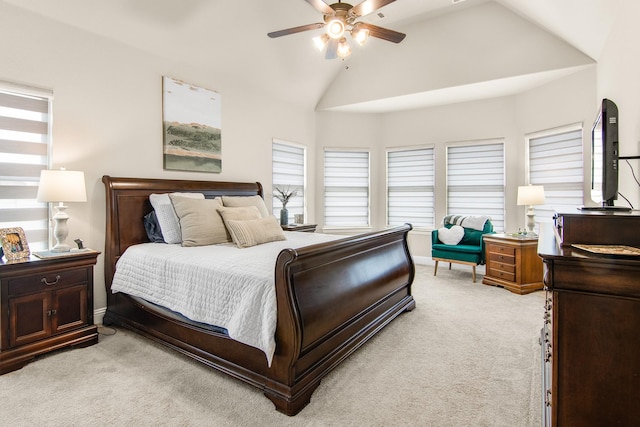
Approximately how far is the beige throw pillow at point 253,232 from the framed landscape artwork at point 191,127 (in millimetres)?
1261

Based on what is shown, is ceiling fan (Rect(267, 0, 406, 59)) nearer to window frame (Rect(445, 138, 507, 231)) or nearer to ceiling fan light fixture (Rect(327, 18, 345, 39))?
ceiling fan light fixture (Rect(327, 18, 345, 39))

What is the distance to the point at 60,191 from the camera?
102 inches

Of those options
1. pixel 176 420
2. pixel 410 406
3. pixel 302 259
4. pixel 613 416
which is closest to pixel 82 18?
pixel 302 259

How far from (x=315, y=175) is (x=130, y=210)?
341 cm

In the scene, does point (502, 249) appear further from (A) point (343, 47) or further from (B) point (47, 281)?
(B) point (47, 281)

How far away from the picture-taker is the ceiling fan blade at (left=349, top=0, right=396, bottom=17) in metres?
2.58

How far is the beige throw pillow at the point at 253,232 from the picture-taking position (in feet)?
10.1

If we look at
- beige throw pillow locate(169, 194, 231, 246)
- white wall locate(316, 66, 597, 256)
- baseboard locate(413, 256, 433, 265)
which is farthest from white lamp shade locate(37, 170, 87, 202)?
baseboard locate(413, 256, 433, 265)

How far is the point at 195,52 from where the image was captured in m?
3.85

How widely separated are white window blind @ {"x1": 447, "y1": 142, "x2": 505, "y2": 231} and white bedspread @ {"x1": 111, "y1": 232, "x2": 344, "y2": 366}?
370 centimetres

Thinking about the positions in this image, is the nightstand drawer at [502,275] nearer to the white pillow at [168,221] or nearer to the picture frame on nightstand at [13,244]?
the white pillow at [168,221]

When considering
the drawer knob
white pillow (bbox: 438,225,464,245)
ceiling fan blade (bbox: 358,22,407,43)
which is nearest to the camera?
the drawer knob

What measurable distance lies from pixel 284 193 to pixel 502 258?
10.9 ft

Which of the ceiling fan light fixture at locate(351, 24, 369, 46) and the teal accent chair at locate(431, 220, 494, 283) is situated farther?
the teal accent chair at locate(431, 220, 494, 283)
